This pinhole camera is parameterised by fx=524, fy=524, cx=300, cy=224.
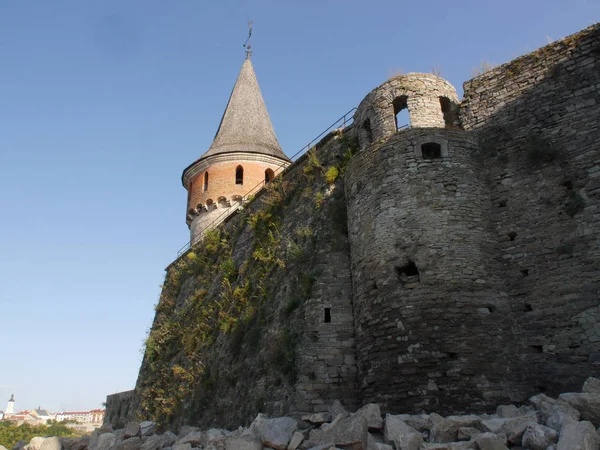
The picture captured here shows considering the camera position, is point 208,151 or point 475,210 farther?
point 208,151

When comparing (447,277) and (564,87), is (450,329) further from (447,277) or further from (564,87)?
(564,87)

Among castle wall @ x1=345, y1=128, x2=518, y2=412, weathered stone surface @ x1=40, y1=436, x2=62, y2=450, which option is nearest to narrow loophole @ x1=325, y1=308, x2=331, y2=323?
castle wall @ x1=345, y1=128, x2=518, y2=412

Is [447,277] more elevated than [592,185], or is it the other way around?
[592,185]

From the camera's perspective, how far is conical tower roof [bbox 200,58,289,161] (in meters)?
25.8

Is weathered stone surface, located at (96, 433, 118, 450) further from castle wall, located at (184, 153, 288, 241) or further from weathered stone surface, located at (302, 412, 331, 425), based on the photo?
Answer: castle wall, located at (184, 153, 288, 241)

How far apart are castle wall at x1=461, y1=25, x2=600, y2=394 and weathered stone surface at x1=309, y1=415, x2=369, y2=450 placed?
388cm

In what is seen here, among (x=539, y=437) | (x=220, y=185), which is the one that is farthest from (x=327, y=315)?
(x=220, y=185)

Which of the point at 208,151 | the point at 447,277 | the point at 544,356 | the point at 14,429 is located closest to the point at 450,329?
the point at 447,277

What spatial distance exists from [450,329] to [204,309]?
10.5 m

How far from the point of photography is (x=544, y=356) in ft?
30.4

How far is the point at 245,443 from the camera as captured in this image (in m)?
7.50

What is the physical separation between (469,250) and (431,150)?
102 inches

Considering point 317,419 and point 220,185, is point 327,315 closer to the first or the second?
point 317,419

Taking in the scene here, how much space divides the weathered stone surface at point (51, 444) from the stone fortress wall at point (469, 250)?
484 cm
